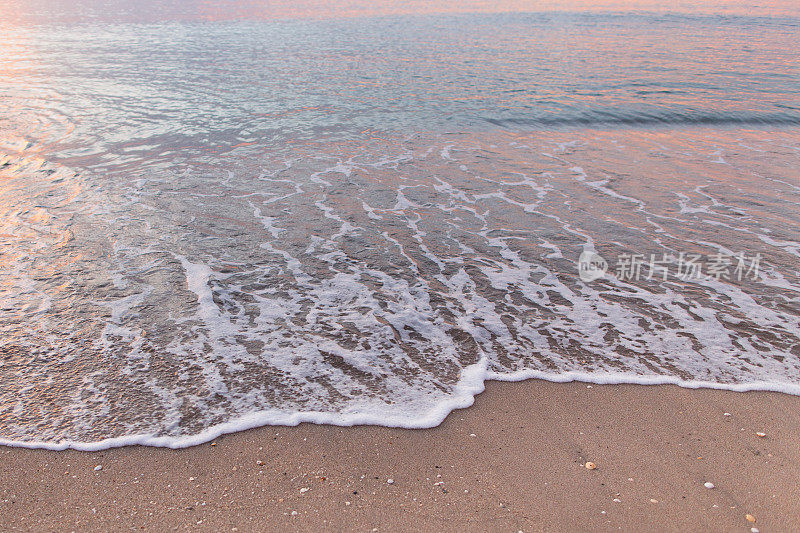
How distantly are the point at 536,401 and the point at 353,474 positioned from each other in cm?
133

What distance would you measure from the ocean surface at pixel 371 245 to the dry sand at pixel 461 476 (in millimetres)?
188

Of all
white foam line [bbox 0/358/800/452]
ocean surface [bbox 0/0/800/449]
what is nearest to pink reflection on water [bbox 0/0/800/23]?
ocean surface [bbox 0/0/800/449]

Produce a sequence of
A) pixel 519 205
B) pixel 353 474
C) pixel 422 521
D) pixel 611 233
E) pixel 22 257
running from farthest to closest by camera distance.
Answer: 1. pixel 519 205
2. pixel 611 233
3. pixel 22 257
4. pixel 353 474
5. pixel 422 521

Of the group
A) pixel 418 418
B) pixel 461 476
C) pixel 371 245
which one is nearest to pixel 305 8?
pixel 371 245

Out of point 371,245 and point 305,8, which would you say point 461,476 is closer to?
point 371,245

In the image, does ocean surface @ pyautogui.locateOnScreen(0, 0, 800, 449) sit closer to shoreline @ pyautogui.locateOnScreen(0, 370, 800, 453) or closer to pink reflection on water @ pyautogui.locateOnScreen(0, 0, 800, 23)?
shoreline @ pyautogui.locateOnScreen(0, 370, 800, 453)

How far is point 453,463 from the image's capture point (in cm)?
297

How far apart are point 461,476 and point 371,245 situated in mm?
3232

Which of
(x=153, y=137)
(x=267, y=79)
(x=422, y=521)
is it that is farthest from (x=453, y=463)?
(x=267, y=79)

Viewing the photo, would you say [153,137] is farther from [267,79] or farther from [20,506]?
[20,506]

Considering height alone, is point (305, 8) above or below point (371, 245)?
above

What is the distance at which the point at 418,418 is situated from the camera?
3326 millimetres

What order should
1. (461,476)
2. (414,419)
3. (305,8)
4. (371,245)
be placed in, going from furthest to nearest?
(305,8) < (371,245) < (414,419) < (461,476)

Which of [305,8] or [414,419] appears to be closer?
[414,419]
